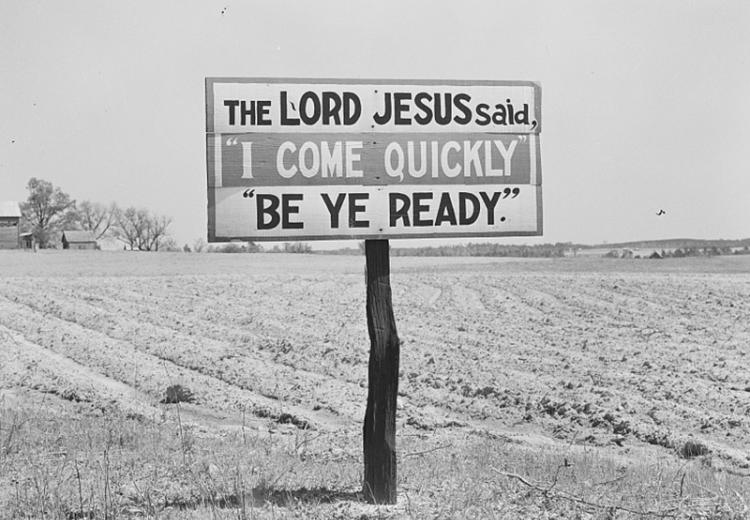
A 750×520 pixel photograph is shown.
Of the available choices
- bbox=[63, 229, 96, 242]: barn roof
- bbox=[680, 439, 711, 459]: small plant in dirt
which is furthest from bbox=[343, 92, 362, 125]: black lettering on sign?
bbox=[63, 229, 96, 242]: barn roof

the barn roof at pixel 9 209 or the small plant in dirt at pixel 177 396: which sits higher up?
the barn roof at pixel 9 209

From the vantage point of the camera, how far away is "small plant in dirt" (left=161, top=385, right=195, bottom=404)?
1025cm

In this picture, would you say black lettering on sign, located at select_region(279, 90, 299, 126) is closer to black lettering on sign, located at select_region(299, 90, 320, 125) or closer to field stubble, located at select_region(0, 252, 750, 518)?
black lettering on sign, located at select_region(299, 90, 320, 125)

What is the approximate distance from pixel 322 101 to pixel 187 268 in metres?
33.7

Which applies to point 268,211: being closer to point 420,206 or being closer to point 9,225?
point 420,206

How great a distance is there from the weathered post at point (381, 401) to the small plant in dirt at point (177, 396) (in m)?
6.07

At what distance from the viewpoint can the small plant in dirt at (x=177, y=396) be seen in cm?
1025

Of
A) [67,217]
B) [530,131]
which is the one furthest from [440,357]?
[67,217]

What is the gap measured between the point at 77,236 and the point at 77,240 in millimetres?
589

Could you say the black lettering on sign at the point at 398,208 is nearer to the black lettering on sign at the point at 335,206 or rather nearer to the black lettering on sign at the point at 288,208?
the black lettering on sign at the point at 335,206

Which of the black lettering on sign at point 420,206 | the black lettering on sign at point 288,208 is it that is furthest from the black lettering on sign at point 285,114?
the black lettering on sign at point 420,206

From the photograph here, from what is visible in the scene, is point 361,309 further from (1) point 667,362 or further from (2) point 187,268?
(2) point 187,268

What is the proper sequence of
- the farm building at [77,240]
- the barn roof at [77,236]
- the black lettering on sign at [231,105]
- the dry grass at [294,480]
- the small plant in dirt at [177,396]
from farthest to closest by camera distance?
the barn roof at [77,236] < the farm building at [77,240] < the small plant in dirt at [177,396] < the black lettering on sign at [231,105] < the dry grass at [294,480]

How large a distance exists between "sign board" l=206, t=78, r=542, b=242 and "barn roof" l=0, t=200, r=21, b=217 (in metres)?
60.2
